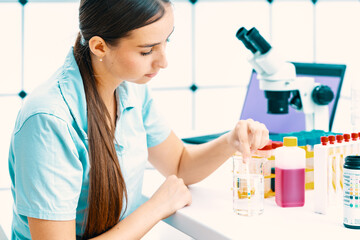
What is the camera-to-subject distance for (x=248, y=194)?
140 centimetres

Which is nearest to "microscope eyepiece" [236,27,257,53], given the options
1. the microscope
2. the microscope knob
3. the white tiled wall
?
the microscope

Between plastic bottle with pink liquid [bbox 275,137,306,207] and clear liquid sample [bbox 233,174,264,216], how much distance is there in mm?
53

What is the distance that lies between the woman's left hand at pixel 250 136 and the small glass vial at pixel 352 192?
0.27 metres

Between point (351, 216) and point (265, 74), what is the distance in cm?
75

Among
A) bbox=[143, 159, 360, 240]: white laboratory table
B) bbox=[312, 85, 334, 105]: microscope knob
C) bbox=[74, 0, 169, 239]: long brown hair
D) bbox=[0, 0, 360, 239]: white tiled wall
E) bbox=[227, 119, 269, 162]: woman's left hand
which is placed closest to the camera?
bbox=[143, 159, 360, 240]: white laboratory table

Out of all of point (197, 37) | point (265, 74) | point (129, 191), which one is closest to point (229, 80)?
point (197, 37)

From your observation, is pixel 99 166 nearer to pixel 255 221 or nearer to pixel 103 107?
pixel 103 107

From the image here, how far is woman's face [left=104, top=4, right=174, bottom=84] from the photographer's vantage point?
1361 mm

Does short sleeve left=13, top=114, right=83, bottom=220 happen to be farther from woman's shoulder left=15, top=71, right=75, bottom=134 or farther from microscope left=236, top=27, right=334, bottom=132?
microscope left=236, top=27, right=334, bottom=132

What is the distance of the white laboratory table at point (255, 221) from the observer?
48.1 inches

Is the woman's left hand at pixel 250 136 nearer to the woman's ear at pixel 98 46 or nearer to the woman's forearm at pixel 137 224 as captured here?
Result: the woman's forearm at pixel 137 224

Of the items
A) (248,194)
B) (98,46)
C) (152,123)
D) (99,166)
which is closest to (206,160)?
(152,123)

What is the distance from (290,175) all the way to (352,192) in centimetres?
21

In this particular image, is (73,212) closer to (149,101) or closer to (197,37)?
(149,101)
